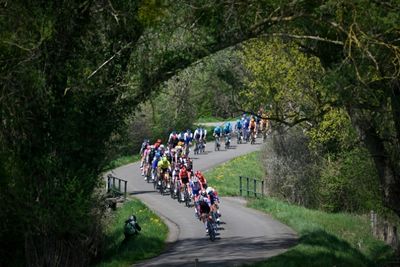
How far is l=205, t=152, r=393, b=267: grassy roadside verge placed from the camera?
23391 millimetres

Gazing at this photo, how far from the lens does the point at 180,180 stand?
35781 mm

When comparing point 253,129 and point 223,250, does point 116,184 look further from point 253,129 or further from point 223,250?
point 223,250

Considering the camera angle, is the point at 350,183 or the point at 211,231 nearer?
the point at 211,231

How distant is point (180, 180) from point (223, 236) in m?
7.20

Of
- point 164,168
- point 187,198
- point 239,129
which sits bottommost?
point 187,198

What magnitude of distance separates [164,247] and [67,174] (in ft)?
24.7

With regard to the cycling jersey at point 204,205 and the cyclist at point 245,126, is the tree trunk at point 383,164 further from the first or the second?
the cyclist at point 245,126

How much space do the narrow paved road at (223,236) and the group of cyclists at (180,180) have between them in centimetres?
43

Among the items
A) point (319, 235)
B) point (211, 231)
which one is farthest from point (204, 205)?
point (319, 235)

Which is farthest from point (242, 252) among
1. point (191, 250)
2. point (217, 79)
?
point (217, 79)

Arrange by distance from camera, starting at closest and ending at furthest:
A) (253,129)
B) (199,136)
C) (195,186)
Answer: (195,186)
(199,136)
(253,129)

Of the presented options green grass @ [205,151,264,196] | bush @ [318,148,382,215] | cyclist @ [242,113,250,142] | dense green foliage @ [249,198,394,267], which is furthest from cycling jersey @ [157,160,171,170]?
cyclist @ [242,113,250,142]

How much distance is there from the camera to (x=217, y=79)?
204 feet

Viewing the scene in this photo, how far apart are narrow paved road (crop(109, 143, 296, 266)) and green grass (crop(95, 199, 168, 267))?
382mm
